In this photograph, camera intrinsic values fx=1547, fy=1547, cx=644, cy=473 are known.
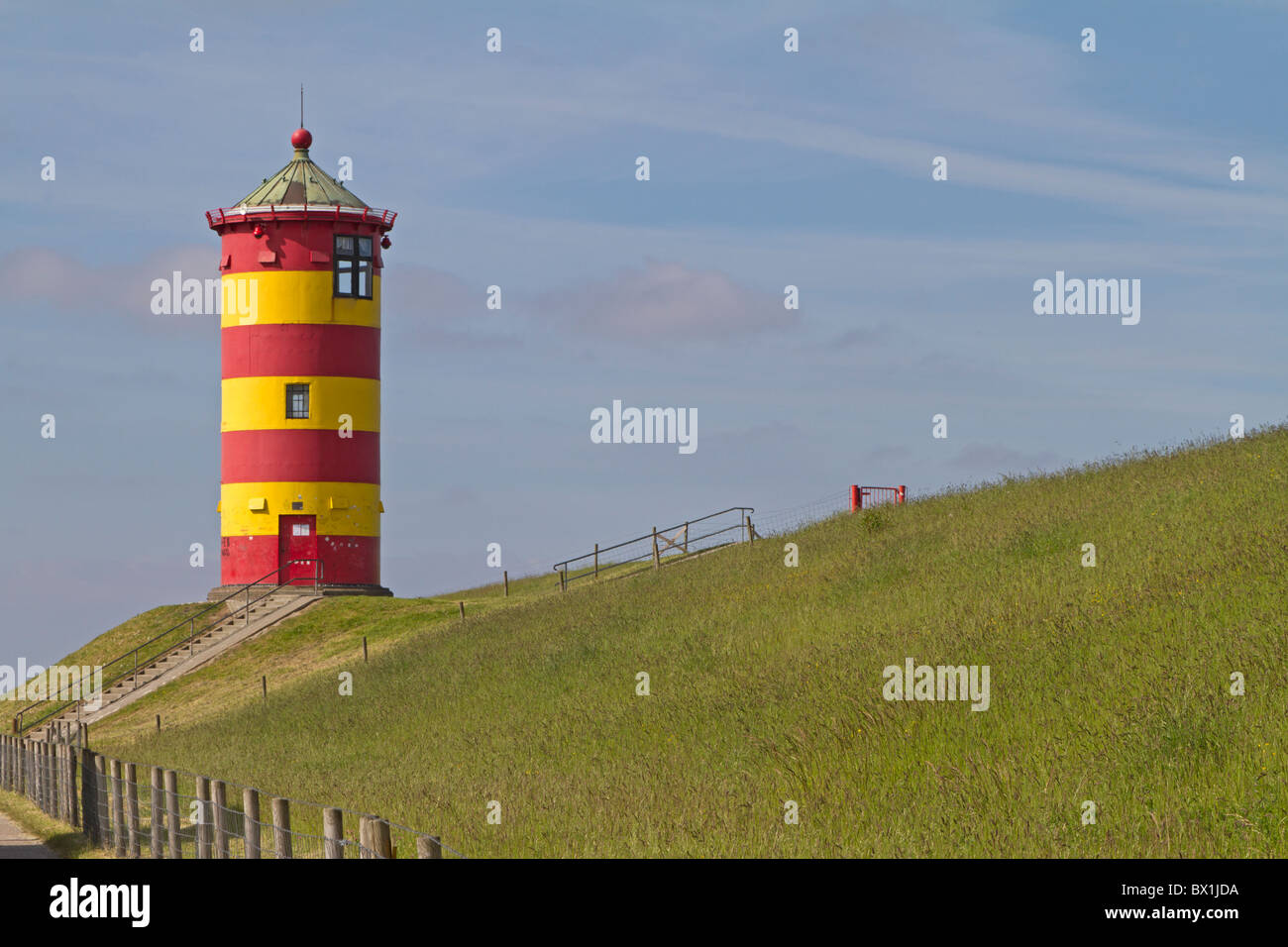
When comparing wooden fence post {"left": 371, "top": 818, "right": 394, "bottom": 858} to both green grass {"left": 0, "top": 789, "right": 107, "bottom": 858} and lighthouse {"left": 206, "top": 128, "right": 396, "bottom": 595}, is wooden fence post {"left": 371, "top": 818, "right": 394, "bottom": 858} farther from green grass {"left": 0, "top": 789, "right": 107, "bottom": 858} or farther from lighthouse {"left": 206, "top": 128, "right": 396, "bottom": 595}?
lighthouse {"left": 206, "top": 128, "right": 396, "bottom": 595}

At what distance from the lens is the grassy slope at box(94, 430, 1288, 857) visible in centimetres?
1274

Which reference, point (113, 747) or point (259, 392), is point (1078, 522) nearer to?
point (113, 747)

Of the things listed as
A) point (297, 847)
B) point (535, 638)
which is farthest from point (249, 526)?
point (297, 847)

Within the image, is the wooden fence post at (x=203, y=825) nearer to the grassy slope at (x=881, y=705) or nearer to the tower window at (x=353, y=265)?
the grassy slope at (x=881, y=705)

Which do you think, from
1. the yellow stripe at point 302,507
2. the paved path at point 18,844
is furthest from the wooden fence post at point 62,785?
the yellow stripe at point 302,507

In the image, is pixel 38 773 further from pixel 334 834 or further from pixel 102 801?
pixel 334 834

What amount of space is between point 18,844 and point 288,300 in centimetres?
2885

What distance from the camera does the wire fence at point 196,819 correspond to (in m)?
10.8

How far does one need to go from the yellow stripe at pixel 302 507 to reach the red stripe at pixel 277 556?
219 mm

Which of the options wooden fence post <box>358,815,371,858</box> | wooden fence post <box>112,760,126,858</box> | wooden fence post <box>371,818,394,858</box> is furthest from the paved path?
wooden fence post <box>371,818,394,858</box>

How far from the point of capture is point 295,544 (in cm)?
4712

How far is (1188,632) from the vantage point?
16922 mm

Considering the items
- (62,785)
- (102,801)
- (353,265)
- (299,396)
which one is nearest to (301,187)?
(353,265)

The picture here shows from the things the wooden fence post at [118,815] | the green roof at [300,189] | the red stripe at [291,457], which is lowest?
the wooden fence post at [118,815]
